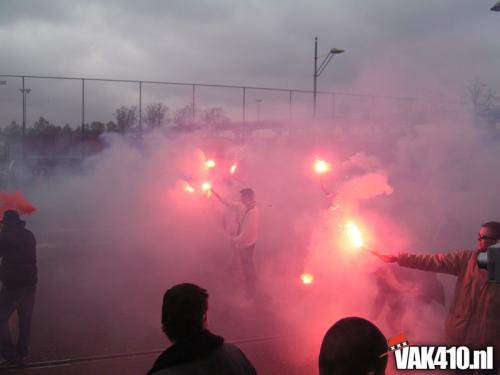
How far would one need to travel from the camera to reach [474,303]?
327 cm

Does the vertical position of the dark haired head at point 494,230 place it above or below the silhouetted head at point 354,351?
above

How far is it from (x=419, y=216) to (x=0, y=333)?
263 inches

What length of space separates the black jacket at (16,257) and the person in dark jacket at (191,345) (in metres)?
3.12

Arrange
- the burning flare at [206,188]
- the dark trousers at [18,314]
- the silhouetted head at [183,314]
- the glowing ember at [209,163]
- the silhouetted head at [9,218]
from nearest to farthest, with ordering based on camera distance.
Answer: the silhouetted head at [183,314], the dark trousers at [18,314], the silhouetted head at [9,218], the burning flare at [206,188], the glowing ember at [209,163]

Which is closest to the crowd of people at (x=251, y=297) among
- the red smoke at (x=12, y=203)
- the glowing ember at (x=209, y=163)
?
the red smoke at (x=12, y=203)

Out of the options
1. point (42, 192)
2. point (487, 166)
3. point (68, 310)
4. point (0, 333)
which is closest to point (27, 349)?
point (0, 333)

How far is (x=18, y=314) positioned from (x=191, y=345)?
3423mm

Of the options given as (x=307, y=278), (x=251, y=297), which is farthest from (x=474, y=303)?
(x=307, y=278)

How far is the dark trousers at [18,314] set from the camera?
450 centimetres

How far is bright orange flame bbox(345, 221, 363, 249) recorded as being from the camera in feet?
14.9

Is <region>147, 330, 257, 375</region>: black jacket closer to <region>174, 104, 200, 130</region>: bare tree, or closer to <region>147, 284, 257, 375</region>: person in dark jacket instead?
<region>147, 284, 257, 375</region>: person in dark jacket

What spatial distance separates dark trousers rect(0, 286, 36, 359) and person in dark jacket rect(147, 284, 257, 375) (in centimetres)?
320

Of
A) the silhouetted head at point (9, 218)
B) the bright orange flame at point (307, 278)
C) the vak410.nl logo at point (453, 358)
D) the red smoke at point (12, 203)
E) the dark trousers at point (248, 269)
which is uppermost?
the red smoke at point (12, 203)

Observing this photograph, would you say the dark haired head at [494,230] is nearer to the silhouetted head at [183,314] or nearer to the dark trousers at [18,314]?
the silhouetted head at [183,314]
